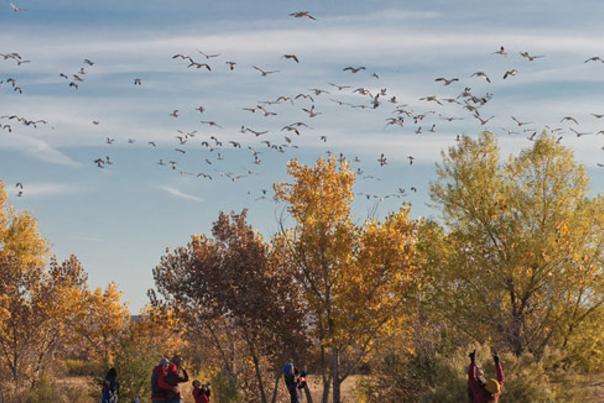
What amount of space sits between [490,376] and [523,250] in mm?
13298

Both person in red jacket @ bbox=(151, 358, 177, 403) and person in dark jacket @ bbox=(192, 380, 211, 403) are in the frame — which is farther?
person in dark jacket @ bbox=(192, 380, 211, 403)

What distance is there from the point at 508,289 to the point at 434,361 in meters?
9.41

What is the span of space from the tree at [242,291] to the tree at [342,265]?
1.20 m

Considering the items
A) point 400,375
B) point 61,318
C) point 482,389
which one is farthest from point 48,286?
point 482,389

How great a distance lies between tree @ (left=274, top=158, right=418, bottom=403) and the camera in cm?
3425

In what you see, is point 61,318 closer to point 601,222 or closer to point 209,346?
point 209,346

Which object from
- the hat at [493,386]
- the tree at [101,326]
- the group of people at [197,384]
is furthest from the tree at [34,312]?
the hat at [493,386]

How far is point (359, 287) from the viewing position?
112ft

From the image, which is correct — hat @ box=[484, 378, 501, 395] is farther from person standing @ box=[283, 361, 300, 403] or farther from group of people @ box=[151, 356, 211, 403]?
person standing @ box=[283, 361, 300, 403]

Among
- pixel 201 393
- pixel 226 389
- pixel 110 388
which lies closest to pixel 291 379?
pixel 201 393

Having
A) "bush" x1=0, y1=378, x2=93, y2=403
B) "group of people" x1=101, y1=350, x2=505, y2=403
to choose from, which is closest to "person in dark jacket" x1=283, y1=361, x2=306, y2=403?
"group of people" x1=101, y1=350, x2=505, y2=403

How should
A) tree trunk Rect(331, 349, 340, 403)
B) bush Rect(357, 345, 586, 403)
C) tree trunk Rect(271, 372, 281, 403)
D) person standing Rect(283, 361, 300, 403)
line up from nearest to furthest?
1. bush Rect(357, 345, 586, 403)
2. person standing Rect(283, 361, 300, 403)
3. tree trunk Rect(331, 349, 340, 403)
4. tree trunk Rect(271, 372, 281, 403)

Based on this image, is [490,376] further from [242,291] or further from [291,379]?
[242,291]

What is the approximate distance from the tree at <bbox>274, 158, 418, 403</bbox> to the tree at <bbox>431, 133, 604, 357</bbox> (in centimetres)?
213
